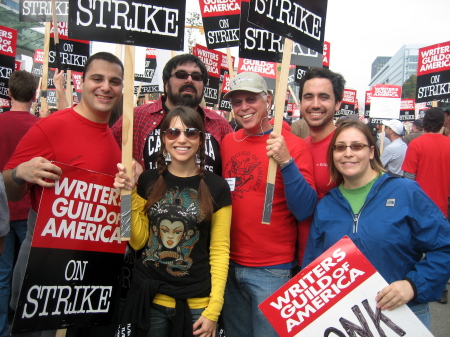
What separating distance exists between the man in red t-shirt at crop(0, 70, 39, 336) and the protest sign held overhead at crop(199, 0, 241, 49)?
8.43 ft

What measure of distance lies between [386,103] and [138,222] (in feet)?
38.1

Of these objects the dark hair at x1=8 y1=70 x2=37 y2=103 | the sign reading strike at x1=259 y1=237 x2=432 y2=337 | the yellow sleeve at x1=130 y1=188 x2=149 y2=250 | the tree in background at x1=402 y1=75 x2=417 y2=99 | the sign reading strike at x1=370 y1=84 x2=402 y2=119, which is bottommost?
the sign reading strike at x1=259 y1=237 x2=432 y2=337

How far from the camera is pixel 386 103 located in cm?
1229

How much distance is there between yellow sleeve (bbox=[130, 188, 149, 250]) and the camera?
7.82ft

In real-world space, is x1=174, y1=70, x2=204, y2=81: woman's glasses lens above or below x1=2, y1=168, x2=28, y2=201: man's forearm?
above

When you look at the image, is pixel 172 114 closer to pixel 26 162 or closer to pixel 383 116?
pixel 26 162

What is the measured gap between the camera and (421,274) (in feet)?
7.04

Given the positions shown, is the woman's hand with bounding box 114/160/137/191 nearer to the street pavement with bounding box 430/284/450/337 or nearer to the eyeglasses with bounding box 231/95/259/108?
the eyeglasses with bounding box 231/95/259/108

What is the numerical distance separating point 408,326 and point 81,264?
6.43 feet

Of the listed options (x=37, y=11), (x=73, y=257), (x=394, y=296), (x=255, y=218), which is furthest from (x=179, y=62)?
(x=37, y=11)

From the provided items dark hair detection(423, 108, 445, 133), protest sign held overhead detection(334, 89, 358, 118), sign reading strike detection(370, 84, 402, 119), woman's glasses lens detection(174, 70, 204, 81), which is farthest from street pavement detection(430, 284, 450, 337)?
protest sign held overhead detection(334, 89, 358, 118)

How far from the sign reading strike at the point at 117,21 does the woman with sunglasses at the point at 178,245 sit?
594 millimetres

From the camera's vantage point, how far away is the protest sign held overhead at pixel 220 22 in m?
5.70

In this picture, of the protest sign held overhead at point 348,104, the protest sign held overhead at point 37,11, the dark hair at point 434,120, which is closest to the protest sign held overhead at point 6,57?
the protest sign held overhead at point 37,11
